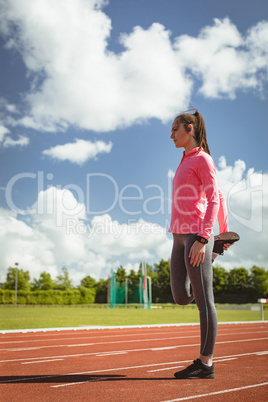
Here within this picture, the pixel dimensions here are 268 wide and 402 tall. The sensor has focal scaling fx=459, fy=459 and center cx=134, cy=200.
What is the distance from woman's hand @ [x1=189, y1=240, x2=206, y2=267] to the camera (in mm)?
4293

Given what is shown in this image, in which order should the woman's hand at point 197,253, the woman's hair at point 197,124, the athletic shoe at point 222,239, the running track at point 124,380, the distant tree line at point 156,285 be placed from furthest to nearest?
the distant tree line at point 156,285 → the woman's hair at point 197,124 → the athletic shoe at point 222,239 → the woman's hand at point 197,253 → the running track at point 124,380

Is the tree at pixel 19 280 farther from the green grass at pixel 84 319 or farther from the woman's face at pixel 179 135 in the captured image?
the woman's face at pixel 179 135

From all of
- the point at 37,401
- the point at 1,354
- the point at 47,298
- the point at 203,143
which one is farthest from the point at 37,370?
the point at 47,298

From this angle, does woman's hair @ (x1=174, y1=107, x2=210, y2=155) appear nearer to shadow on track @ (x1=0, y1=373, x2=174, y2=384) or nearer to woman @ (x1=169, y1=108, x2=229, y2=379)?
woman @ (x1=169, y1=108, x2=229, y2=379)

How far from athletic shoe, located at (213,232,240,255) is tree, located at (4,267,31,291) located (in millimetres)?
88337

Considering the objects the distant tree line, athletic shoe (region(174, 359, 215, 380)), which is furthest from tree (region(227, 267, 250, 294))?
athletic shoe (region(174, 359, 215, 380))

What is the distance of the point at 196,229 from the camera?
14.6 feet

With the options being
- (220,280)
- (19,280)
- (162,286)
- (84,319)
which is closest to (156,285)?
(162,286)

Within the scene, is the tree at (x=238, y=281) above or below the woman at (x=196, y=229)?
below

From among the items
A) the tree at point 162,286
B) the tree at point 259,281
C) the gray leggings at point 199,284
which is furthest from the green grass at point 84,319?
the tree at point 162,286

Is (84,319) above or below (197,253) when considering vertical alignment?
below

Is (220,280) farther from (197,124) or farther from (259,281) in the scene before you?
(197,124)

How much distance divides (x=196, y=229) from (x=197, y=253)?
0.27 metres

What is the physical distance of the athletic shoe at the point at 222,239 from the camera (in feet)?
15.2
